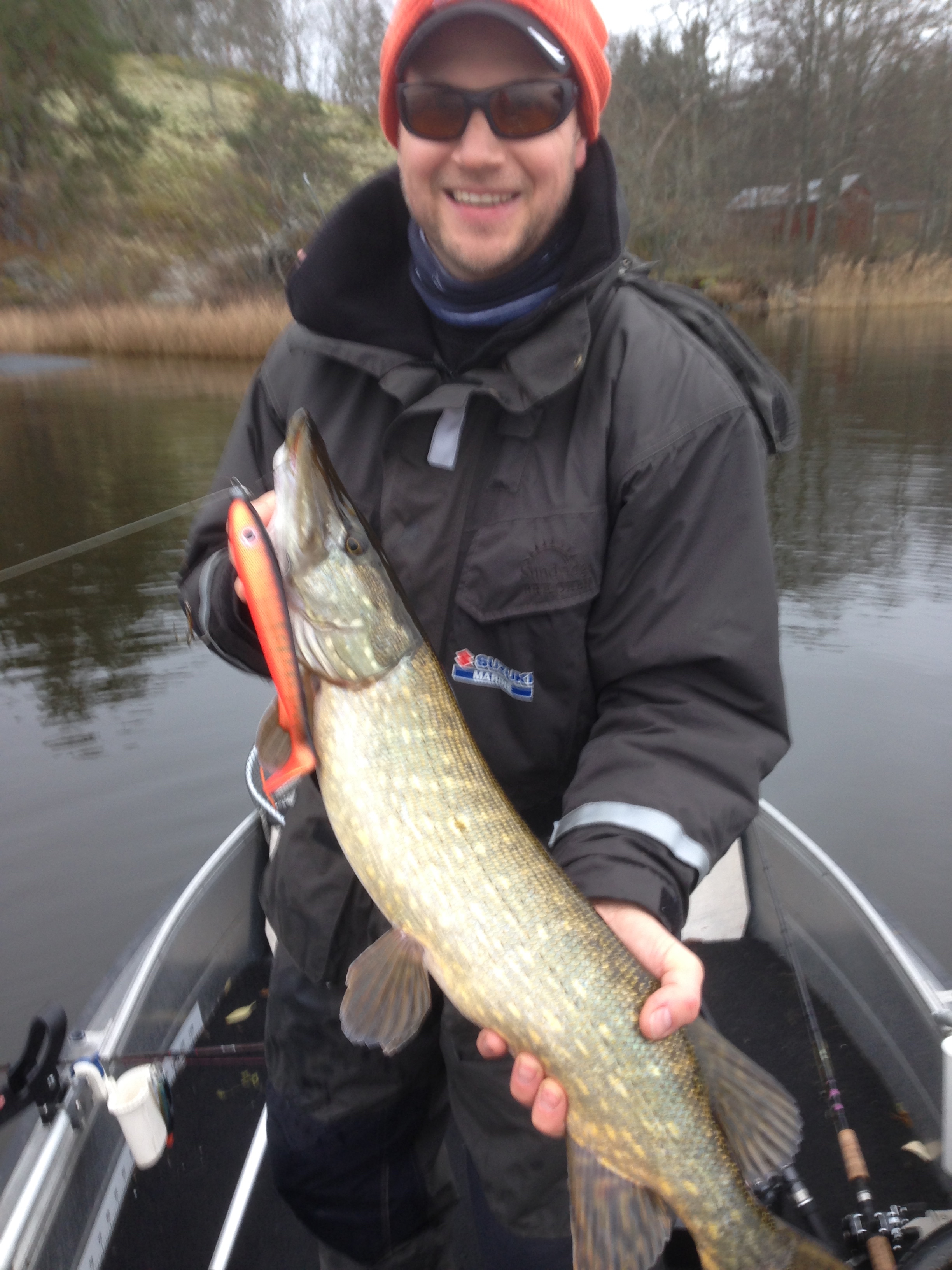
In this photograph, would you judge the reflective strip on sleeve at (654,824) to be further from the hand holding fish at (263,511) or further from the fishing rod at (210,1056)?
the fishing rod at (210,1056)

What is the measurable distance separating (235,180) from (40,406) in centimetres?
2030

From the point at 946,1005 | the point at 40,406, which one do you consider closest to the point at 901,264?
the point at 40,406

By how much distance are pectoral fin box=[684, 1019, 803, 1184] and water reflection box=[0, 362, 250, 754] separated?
4837 millimetres

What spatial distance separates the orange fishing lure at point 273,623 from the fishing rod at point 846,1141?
4.87ft

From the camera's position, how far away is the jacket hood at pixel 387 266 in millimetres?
1639

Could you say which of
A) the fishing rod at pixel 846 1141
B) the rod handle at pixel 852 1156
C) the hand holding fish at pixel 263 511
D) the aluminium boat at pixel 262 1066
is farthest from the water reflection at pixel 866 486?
the hand holding fish at pixel 263 511

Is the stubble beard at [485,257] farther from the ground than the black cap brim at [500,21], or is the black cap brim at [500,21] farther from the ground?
the black cap brim at [500,21]

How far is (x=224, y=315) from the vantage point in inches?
696

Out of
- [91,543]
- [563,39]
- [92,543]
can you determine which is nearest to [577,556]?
[563,39]

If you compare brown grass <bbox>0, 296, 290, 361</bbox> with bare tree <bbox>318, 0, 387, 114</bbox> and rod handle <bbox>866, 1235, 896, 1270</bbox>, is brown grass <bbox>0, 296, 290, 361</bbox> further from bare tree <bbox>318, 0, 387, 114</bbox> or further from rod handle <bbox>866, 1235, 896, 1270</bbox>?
bare tree <bbox>318, 0, 387, 114</bbox>

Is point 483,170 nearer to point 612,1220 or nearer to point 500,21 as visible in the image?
point 500,21

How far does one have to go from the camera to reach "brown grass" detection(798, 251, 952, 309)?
24656 mm

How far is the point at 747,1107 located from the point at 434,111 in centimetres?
181

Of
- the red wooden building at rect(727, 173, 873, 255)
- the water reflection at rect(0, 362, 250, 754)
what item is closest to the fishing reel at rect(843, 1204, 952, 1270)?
the water reflection at rect(0, 362, 250, 754)
